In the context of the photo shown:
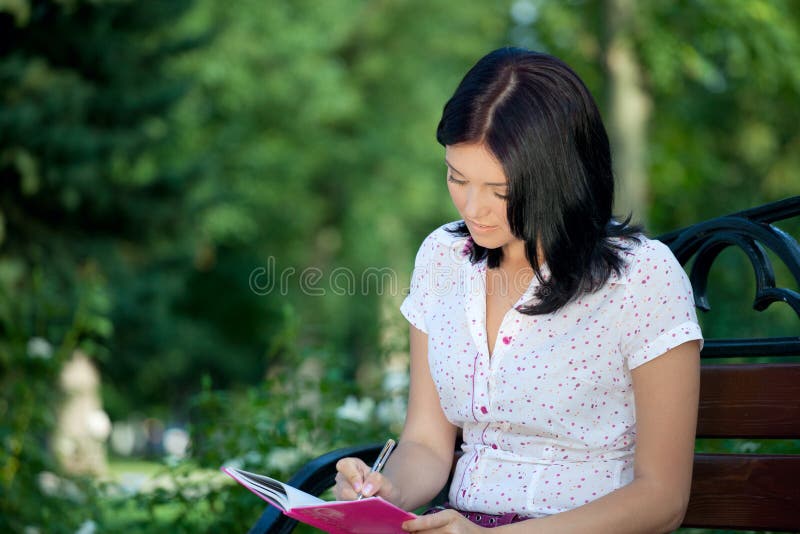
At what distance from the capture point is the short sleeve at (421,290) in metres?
Answer: 2.39

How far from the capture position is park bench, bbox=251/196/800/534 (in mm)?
2092

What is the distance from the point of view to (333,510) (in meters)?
1.78

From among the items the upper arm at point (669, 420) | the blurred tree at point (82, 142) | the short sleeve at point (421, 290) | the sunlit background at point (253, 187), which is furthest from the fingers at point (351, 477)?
the blurred tree at point (82, 142)

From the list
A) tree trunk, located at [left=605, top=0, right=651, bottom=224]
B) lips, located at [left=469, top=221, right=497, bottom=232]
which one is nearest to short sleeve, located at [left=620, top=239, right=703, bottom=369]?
lips, located at [left=469, top=221, right=497, bottom=232]

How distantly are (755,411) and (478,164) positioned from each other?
2.43ft

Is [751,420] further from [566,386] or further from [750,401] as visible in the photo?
[566,386]

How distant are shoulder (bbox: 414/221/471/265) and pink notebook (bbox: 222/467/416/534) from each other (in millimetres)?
700

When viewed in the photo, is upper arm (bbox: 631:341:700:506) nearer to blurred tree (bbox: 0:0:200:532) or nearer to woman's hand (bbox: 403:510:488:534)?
woman's hand (bbox: 403:510:488:534)

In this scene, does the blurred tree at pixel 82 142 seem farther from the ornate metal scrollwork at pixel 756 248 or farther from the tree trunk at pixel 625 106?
the ornate metal scrollwork at pixel 756 248

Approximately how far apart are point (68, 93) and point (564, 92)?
951 centimetres

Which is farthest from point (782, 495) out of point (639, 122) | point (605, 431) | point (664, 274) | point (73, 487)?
point (639, 122)

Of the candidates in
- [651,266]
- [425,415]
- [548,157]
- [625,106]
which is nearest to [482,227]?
[548,157]

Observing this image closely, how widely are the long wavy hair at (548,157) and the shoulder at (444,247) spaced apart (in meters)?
0.30

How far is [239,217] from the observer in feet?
57.7
